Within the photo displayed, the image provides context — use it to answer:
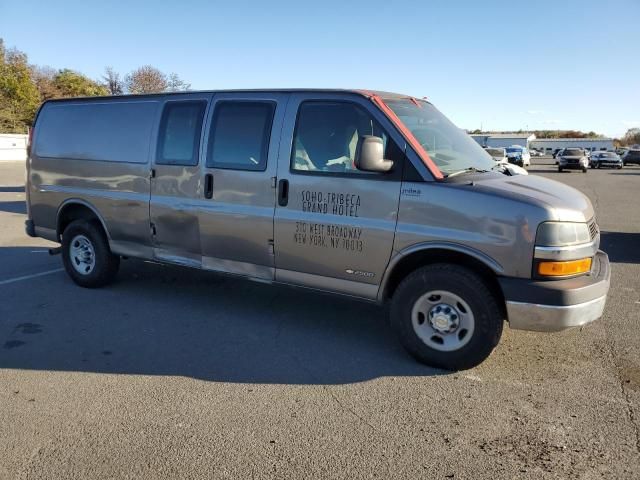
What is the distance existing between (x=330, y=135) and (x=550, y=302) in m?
2.19

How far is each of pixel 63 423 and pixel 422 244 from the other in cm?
277

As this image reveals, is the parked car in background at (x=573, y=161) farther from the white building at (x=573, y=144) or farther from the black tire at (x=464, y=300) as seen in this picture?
the white building at (x=573, y=144)

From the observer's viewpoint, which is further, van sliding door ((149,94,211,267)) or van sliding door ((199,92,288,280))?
van sliding door ((149,94,211,267))

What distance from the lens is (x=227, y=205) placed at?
4984mm

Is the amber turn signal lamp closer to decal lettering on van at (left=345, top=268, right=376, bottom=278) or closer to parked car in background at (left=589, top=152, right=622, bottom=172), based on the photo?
decal lettering on van at (left=345, top=268, right=376, bottom=278)

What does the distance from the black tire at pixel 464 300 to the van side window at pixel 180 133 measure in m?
2.49

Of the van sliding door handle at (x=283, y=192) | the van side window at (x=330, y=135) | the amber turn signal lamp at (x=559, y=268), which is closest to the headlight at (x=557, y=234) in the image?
the amber turn signal lamp at (x=559, y=268)

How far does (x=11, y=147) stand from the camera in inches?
1602

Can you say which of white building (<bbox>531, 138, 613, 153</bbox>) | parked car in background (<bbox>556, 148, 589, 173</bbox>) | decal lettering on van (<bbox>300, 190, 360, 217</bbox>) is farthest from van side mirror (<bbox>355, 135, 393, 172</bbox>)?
white building (<bbox>531, 138, 613, 153</bbox>)

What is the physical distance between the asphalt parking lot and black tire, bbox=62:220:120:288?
1.37ft

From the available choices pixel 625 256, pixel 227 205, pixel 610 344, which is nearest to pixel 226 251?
pixel 227 205

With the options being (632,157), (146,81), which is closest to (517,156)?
(632,157)

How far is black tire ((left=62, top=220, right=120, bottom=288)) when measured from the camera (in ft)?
20.1

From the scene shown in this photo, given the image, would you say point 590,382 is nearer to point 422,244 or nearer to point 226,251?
point 422,244
